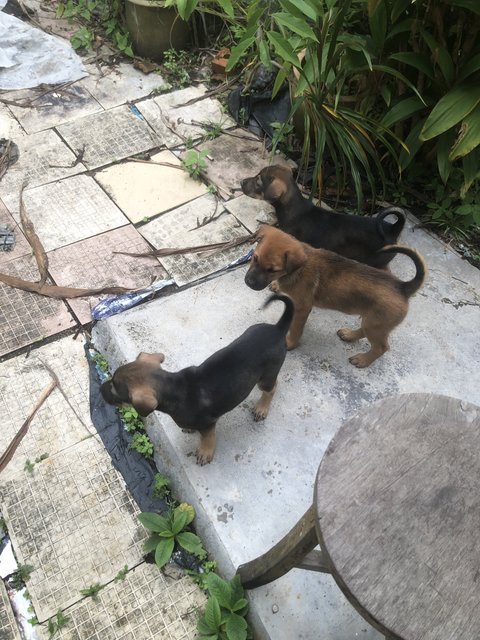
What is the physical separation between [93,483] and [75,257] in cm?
199

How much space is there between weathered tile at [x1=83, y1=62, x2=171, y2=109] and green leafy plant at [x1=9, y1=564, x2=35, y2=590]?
184 inches

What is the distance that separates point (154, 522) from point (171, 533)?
0.38 feet

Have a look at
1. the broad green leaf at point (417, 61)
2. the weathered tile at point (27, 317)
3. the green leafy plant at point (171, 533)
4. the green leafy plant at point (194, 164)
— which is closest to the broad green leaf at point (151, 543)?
the green leafy plant at point (171, 533)

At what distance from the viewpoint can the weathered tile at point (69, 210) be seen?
4.59 meters

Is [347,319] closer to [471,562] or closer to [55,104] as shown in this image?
[471,562]

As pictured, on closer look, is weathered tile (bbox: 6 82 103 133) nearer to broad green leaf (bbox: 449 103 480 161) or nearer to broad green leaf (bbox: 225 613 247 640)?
broad green leaf (bbox: 449 103 480 161)

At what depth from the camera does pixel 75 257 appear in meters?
4.43

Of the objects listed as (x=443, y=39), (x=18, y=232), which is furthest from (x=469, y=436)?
(x=18, y=232)

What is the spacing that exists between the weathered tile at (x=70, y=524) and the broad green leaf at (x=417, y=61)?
11.7 feet

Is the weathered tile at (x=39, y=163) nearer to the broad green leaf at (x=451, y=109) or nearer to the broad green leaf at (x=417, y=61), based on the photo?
the broad green leaf at (x=417, y=61)

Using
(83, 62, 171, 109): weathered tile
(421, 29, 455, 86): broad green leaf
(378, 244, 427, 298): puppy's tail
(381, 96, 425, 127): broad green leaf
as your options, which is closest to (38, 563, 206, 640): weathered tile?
(378, 244, 427, 298): puppy's tail

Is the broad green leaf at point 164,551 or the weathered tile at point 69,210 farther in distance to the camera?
the weathered tile at point 69,210

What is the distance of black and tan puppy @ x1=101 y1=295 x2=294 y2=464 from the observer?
8.75 ft

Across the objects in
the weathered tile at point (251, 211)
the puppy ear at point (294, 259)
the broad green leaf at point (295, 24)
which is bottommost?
the weathered tile at point (251, 211)
